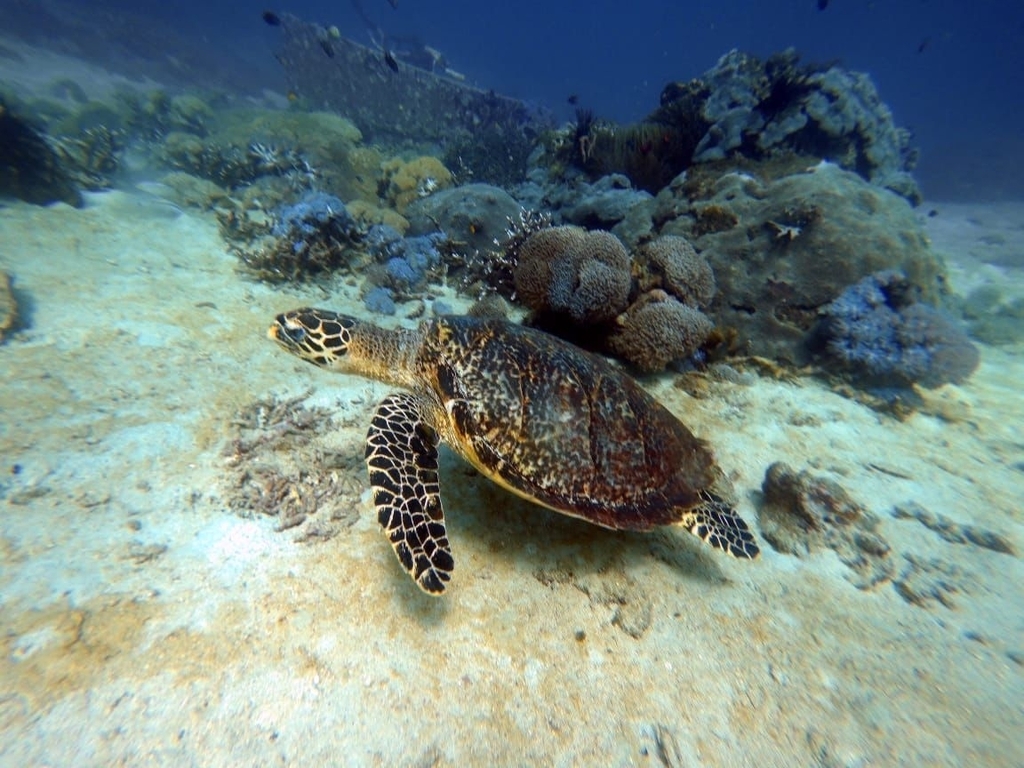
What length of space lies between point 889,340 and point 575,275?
4327 mm

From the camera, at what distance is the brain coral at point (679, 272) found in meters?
5.57

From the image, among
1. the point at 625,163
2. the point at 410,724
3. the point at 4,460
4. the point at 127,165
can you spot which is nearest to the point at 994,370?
the point at 625,163

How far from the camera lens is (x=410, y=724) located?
212cm

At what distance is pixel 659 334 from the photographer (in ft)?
16.7

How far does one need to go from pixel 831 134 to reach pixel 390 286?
1013 cm

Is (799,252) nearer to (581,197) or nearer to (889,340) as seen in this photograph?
(889,340)

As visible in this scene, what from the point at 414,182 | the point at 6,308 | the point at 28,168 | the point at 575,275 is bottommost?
the point at 6,308

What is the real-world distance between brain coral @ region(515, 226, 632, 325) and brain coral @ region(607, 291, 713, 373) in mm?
338

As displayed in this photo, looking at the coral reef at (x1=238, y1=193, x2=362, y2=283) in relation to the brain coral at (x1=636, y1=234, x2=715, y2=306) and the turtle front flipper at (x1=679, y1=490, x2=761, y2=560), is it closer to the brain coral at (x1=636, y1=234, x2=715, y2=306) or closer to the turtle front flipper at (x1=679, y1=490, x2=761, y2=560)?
the brain coral at (x1=636, y1=234, x2=715, y2=306)

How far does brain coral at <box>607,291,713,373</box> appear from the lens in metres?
5.08

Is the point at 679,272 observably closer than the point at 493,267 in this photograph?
Yes

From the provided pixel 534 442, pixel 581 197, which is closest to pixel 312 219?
pixel 581 197

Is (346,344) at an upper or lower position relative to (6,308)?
upper

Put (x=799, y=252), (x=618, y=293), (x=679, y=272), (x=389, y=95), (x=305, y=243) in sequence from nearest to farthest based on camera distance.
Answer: (x=618, y=293)
(x=679, y=272)
(x=799, y=252)
(x=305, y=243)
(x=389, y=95)
